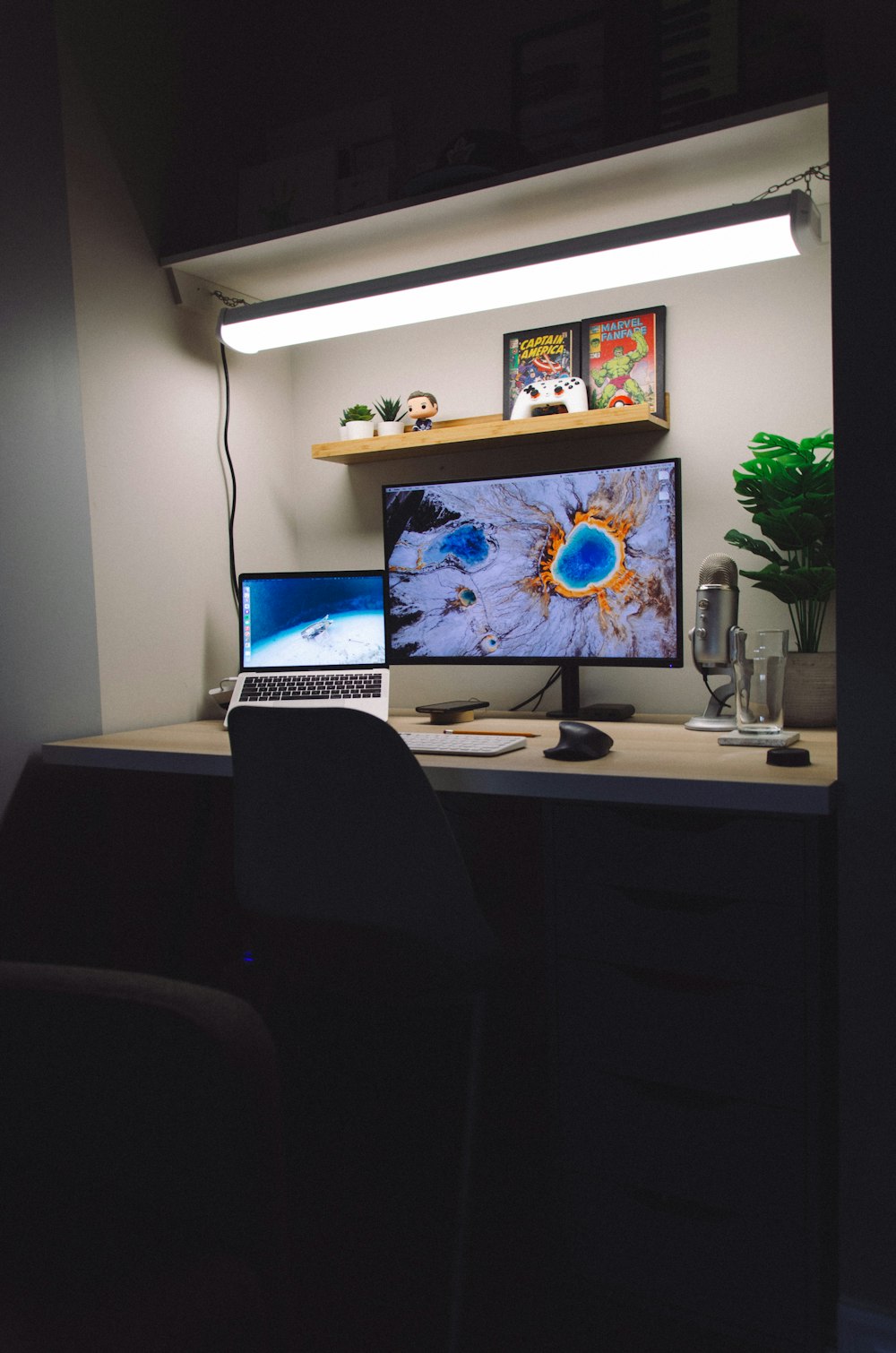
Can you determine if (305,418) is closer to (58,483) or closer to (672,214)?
(58,483)

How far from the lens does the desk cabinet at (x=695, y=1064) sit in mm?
1242

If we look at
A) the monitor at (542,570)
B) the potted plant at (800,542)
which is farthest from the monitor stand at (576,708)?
the potted plant at (800,542)

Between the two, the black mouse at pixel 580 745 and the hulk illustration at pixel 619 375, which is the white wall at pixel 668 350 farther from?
the black mouse at pixel 580 745

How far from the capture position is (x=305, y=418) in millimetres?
2580

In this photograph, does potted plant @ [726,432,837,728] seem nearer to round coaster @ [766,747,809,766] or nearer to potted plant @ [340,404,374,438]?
round coaster @ [766,747,809,766]

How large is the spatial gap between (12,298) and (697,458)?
55.9 inches

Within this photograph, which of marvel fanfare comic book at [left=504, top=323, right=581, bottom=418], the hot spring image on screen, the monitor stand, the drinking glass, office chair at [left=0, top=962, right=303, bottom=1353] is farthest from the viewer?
marvel fanfare comic book at [left=504, top=323, right=581, bottom=418]

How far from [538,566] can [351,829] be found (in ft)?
2.92

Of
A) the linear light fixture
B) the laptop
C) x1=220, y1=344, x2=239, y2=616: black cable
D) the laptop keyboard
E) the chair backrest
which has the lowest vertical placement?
the chair backrest

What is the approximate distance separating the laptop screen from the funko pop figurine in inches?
15.9

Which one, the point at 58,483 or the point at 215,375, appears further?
the point at 215,375

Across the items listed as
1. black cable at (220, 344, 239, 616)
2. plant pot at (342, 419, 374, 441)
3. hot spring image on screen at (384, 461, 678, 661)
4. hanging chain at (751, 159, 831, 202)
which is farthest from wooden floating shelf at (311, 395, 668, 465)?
hanging chain at (751, 159, 831, 202)

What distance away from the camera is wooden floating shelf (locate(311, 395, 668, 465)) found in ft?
6.50

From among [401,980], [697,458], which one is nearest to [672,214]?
[697,458]
